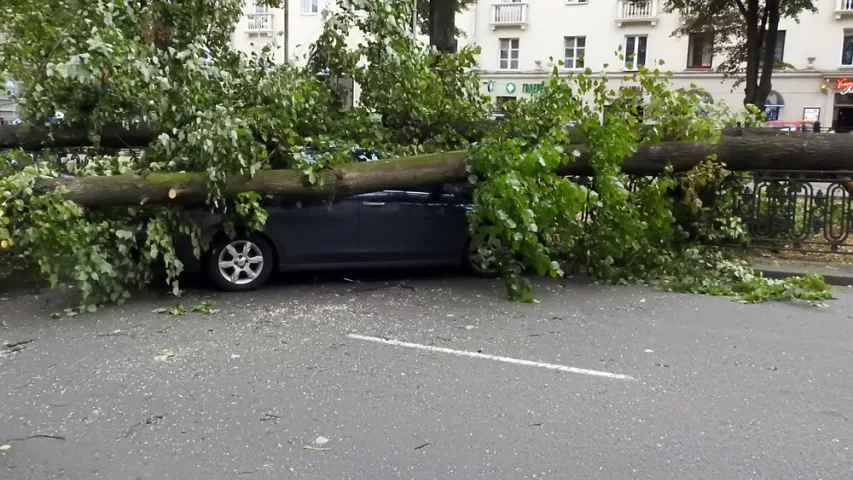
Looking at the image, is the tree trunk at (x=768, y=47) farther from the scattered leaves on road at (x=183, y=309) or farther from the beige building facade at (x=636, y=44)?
the beige building facade at (x=636, y=44)

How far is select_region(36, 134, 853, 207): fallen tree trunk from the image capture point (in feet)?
21.7

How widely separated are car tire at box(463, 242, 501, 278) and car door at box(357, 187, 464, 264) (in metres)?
0.17

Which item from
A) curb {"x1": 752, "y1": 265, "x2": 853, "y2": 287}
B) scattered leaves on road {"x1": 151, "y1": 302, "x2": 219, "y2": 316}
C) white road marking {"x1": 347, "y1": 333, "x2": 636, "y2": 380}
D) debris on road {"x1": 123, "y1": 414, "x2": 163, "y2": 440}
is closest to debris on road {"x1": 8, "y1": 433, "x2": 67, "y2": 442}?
debris on road {"x1": 123, "y1": 414, "x2": 163, "y2": 440}

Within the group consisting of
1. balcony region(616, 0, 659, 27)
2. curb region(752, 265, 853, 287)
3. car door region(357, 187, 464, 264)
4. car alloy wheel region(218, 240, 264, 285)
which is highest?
balcony region(616, 0, 659, 27)

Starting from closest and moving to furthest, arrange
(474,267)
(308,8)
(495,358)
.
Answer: (495,358)
(474,267)
(308,8)

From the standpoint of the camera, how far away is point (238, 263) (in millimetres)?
7180

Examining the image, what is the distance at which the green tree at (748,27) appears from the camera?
1523 cm

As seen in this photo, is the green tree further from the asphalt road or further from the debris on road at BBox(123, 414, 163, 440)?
the debris on road at BBox(123, 414, 163, 440)

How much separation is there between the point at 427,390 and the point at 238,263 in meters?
3.28

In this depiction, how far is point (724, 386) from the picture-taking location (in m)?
4.73

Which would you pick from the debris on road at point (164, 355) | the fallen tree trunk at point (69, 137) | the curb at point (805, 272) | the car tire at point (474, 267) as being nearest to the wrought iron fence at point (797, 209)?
the curb at point (805, 272)

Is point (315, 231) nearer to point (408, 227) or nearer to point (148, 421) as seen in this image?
point (408, 227)

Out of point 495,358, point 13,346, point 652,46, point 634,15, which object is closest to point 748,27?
point 495,358

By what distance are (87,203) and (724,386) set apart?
5597mm
